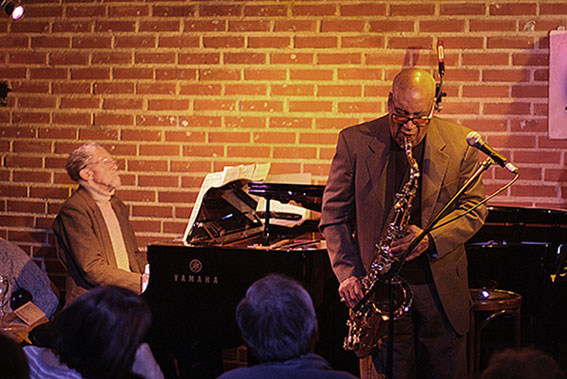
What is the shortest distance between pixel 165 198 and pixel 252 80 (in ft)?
3.17

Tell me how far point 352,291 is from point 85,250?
5.30 ft

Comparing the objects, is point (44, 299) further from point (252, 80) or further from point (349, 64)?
point (349, 64)

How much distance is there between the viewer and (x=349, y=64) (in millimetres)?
4406

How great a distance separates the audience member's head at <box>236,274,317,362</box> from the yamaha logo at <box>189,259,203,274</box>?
160cm

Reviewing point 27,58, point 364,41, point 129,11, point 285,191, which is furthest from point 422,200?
→ point 27,58

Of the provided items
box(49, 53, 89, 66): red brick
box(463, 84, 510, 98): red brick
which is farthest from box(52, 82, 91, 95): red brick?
box(463, 84, 510, 98): red brick

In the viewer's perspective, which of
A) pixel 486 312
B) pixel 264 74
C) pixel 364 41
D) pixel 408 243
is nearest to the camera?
pixel 408 243

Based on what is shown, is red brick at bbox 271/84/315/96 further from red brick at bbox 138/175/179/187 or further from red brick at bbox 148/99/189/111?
red brick at bbox 138/175/179/187

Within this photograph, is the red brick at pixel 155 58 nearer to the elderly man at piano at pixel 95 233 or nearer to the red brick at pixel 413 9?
the elderly man at piano at pixel 95 233

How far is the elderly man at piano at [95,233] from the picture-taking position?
3.82 meters

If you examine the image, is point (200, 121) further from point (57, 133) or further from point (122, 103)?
point (57, 133)

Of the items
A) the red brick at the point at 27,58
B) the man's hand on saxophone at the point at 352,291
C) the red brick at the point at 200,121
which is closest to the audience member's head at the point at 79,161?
the red brick at the point at 200,121

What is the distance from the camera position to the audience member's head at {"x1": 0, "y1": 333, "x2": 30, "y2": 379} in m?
1.47

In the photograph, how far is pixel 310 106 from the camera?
4461 mm
